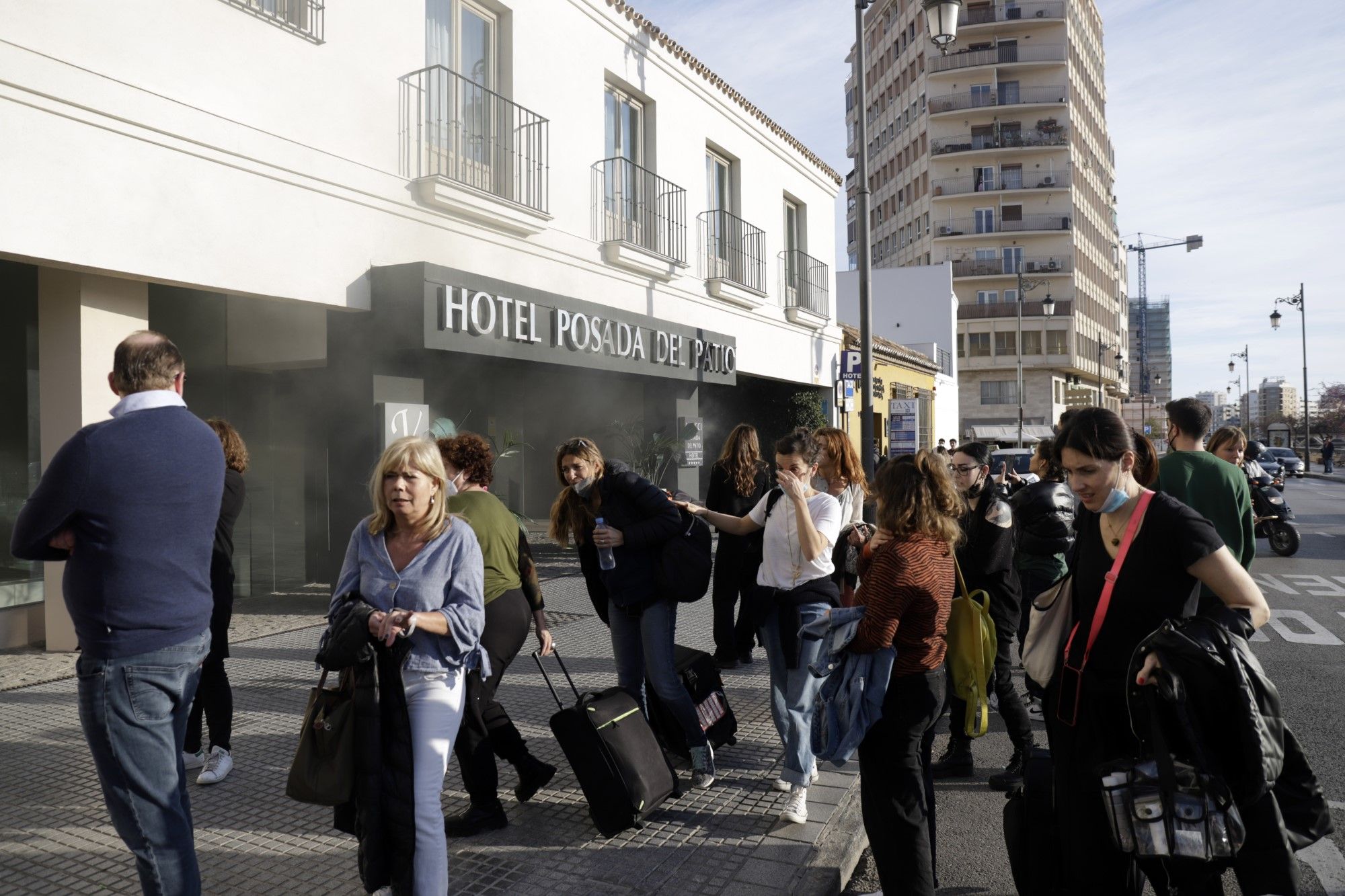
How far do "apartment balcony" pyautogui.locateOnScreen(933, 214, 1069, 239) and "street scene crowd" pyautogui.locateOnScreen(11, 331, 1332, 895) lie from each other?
199 feet

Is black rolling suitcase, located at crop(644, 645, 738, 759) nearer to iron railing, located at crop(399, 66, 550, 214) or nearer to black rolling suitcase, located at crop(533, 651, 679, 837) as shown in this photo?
black rolling suitcase, located at crop(533, 651, 679, 837)

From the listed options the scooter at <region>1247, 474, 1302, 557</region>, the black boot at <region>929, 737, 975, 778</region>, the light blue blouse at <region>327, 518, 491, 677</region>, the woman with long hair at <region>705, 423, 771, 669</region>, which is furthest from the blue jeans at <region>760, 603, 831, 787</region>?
the scooter at <region>1247, 474, 1302, 557</region>

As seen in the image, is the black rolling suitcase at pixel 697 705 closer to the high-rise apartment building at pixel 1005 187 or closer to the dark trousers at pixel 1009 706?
the dark trousers at pixel 1009 706

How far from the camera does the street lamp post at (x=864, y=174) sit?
11852 millimetres

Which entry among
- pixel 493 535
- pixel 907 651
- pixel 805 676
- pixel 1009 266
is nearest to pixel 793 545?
pixel 805 676

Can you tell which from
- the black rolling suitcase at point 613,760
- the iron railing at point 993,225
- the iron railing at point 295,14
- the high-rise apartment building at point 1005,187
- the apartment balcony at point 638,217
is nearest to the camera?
the black rolling suitcase at point 613,760

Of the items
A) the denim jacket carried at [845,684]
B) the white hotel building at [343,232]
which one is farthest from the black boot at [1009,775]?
the white hotel building at [343,232]

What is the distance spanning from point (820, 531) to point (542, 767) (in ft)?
5.15

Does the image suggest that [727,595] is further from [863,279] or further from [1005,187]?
[1005,187]

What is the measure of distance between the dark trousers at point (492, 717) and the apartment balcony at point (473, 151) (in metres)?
5.96

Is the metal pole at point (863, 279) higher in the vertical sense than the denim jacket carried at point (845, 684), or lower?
higher

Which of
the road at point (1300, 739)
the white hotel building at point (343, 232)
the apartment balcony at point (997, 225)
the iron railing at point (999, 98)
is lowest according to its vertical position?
the road at point (1300, 739)

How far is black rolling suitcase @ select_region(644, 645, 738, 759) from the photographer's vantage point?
440 centimetres

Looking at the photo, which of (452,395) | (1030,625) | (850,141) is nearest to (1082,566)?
(1030,625)
